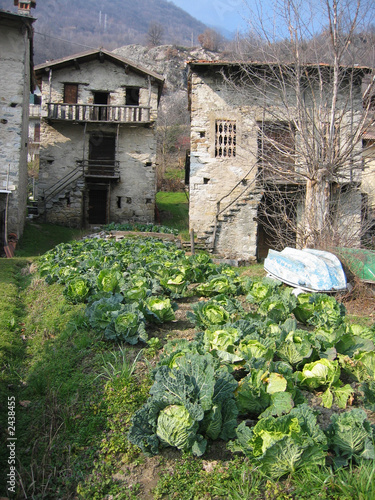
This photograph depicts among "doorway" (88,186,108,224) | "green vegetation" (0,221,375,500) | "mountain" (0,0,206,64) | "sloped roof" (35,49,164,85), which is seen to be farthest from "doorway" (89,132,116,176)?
"mountain" (0,0,206,64)

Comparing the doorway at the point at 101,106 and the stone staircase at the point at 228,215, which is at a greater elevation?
the doorway at the point at 101,106

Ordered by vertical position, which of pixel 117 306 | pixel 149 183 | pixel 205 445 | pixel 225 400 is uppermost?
pixel 149 183

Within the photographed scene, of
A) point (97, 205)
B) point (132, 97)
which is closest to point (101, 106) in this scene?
point (132, 97)

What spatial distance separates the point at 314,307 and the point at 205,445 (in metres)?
3.22

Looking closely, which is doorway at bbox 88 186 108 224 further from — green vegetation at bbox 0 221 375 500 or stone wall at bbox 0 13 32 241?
green vegetation at bbox 0 221 375 500

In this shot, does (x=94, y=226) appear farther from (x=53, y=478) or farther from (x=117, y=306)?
(x=53, y=478)

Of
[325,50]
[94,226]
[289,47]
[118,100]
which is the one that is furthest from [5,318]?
[118,100]

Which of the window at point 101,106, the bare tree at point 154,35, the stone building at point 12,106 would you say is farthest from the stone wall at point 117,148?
the bare tree at point 154,35

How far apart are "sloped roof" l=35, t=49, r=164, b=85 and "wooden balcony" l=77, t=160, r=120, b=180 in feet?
16.3

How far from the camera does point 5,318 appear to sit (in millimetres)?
6438

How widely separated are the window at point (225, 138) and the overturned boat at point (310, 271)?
899cm

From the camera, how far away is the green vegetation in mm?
2941

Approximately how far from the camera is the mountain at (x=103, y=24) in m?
78.1

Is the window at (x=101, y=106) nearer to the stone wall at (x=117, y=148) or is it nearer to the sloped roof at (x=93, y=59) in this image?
the stone wall at (x=117, y=148)
